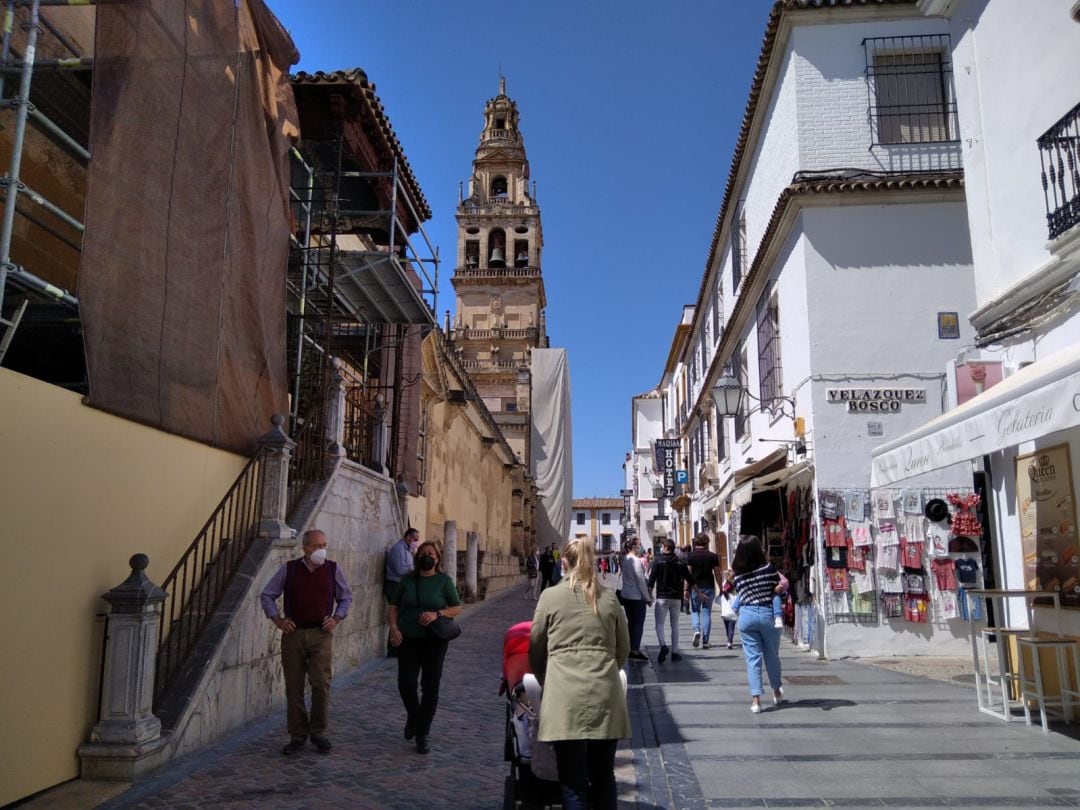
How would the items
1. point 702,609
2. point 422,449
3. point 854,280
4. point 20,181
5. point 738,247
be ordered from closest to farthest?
1. point 20,181
2. point 854,280
3. point 702,609
4. point 738,247
5. point 422,449

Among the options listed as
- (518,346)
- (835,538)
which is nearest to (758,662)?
(835,538)

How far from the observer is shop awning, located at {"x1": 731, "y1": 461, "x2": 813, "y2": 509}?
11.8m

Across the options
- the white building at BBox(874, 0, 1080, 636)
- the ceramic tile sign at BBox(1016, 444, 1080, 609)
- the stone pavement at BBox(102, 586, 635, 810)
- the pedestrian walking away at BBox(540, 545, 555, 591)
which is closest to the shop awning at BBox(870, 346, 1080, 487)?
the white building at BBox(874, 0, 1080, 636)

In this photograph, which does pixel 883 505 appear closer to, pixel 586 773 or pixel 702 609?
pixel 702 609

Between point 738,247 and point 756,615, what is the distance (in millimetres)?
11600

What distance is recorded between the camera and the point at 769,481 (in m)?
13.2

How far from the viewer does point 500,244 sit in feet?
191

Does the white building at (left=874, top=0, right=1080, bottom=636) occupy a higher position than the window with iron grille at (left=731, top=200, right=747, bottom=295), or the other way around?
the window with iron grille at (left=731, top=200, right=747, bottom=295)

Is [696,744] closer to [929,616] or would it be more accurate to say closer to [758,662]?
[758,662]

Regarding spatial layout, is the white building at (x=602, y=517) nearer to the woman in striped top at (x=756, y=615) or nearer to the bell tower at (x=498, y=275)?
the bell tower at (x=498, y=275)

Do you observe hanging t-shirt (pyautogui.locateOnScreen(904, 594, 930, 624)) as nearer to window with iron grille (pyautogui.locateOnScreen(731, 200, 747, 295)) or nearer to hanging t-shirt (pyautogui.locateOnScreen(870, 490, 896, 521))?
hanging t-shirt (pyautogui.locateOnScreen(870, 490, 896, 521))

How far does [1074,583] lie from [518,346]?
50.7 meters

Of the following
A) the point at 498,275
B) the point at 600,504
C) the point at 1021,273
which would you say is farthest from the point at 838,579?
the point at 600,504

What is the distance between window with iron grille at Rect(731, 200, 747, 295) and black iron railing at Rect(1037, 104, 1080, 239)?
9.58 m
